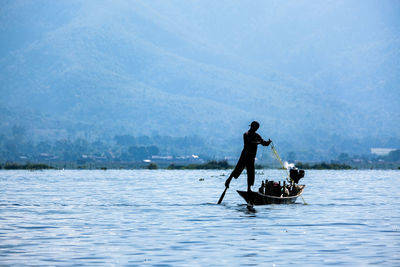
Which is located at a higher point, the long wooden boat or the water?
the long wooden boat

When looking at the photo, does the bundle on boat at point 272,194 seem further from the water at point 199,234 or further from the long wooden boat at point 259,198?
the water at point 199,234

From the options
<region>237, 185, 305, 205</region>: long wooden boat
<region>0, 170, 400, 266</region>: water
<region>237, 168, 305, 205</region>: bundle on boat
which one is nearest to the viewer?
<region>0, 170, 400, 266</region>: water

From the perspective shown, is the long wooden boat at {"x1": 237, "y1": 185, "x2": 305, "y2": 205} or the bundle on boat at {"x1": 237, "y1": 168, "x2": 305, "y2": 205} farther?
the bundle on boat at {"x1": 237, "y1": 168, "x2": 305, "y2": 205}

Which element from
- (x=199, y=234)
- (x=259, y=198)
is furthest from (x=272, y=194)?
(x=199, y=234)

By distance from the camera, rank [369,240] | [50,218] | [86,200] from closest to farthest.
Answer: [369,240], [50,218], [86,200]

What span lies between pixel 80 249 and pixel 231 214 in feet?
42.1

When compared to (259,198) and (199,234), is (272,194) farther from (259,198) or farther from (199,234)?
(199,234)

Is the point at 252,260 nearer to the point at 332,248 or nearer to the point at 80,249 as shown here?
the point at 332,248

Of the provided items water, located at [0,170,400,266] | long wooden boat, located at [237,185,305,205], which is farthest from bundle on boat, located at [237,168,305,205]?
water, located at [0,170,400,266]

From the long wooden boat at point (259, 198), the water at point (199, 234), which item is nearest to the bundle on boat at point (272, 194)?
the long wooden boat at point (259, 198)

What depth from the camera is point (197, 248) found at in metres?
23.7

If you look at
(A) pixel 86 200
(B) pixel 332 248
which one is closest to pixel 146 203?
(A) pixel 86 200

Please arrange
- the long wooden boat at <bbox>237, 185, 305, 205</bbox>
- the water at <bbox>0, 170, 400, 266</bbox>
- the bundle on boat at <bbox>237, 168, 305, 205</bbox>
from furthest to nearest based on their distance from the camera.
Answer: the bundle on boat at <bbox>237, 168, 305, 205</bbox>
the long wooden boat at <bbox>237, 185, 305, 205</bbox>
the water at <bbox>0, 170, 400, 266</bbox>

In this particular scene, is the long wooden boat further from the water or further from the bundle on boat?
the water
